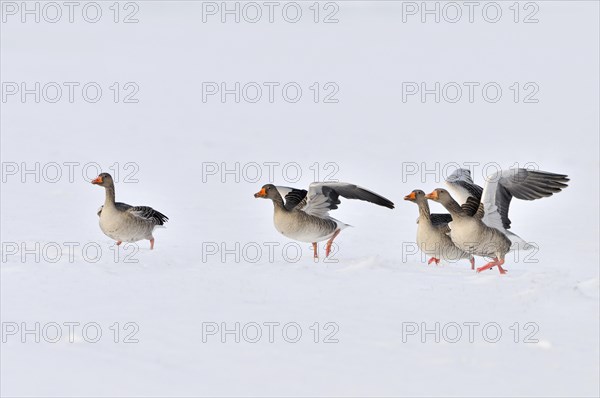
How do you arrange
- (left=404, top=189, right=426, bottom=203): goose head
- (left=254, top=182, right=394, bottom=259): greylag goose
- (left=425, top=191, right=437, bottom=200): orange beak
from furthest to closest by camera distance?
(left=254, top=182, right=394, bottom=259): greylag goose
(left=404, top=189, right=426, bottom=203): goose head
(left=425, top=191, right=437, bottom=200): orange beak

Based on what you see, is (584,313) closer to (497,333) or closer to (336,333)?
(497,333)

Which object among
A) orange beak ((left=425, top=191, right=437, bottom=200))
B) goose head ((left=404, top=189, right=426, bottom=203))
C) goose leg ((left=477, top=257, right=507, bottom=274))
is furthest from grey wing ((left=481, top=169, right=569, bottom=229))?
goose head ((left=404, top=189, right=426, bottom=203))

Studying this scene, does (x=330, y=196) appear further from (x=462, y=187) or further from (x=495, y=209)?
(x=495, y=209)

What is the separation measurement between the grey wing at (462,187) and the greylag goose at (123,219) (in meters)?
5.39

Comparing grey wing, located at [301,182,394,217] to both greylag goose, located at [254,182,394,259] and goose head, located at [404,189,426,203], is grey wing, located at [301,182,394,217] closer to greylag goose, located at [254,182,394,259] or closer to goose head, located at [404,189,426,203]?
greylag goose, located at [254,182,394,259]

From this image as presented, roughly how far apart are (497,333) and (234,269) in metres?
4.88

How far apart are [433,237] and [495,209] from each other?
1133mm

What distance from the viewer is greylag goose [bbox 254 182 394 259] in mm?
18531

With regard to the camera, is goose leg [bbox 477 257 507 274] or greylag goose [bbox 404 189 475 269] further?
goose leg [bbox 477 257 507 274]

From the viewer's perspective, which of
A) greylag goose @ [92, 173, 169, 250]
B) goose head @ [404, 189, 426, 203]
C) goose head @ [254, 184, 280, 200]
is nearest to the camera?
goose head @ [404, 189, 426, 203]

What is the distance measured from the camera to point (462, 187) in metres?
18.6

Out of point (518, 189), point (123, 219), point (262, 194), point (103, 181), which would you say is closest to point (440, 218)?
point (518, 189)

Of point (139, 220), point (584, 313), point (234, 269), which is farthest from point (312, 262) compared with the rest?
point (584, 313)

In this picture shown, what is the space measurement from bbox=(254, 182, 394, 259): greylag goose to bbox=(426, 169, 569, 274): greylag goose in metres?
1.34
